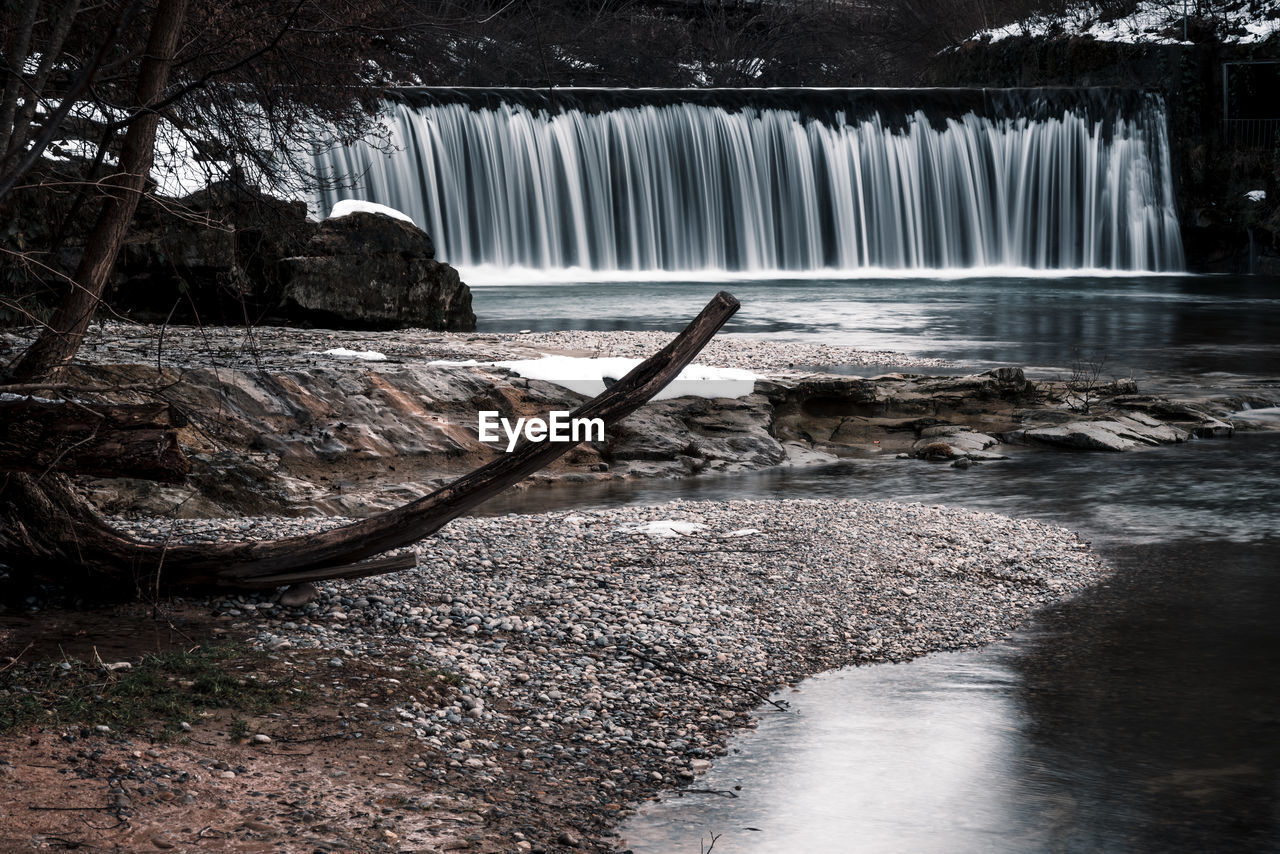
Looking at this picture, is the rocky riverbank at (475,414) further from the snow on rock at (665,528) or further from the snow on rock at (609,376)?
the snow on rock at (665,528)

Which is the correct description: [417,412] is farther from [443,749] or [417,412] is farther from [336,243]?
[443,749]

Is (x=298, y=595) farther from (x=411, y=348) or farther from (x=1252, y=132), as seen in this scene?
(x=1252, y=132)

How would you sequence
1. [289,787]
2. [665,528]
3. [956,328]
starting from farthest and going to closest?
1. [956,328]
2. [665,528]
3. [289,787]

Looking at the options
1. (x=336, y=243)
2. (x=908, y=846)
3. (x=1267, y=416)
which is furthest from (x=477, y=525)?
(x=1267, y=416)

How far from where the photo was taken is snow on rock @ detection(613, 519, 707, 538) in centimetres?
867

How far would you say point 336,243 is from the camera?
1530 centimetres

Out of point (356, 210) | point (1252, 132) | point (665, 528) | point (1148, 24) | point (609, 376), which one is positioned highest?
point (1148, 24)

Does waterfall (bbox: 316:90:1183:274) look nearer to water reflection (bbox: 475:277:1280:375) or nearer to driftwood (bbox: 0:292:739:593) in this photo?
water reflection (bbox: 475:277:1280:375)

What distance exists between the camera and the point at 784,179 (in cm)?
2888

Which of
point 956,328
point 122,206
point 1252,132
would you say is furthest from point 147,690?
point 1252,132

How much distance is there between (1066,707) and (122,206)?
4901mm

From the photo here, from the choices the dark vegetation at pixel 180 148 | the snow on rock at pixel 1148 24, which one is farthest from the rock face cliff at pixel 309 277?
the snow on rock at pixel 1148 24

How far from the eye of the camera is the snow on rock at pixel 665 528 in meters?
8.67

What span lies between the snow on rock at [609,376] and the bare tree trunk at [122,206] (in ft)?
20.6
